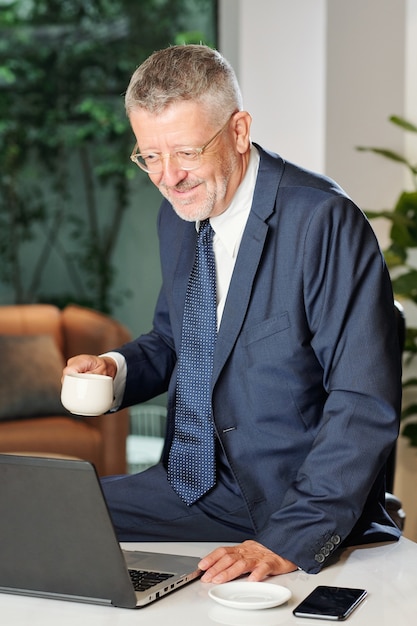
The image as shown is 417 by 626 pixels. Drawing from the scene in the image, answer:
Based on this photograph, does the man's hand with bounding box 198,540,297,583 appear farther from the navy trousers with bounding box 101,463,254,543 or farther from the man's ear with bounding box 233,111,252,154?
the man's ear with bounding box 233,111,252,154

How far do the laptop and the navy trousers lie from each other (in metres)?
0.44

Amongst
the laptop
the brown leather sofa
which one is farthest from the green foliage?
the laptop

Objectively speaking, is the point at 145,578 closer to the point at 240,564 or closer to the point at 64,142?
the point at 240,564

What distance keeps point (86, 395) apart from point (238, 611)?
46cm

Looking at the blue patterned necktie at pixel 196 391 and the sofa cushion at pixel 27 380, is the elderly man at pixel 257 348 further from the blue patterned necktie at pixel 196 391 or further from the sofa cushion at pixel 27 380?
the sofa cushion at pixel 27 380

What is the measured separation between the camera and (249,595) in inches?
55.9

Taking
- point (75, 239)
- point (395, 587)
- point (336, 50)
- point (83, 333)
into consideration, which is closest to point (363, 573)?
point (395, 587)

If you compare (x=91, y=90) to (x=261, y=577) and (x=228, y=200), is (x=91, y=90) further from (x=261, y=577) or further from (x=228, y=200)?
(x=261, y=577)

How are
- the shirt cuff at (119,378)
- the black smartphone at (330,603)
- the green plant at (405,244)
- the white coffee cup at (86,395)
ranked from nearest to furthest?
the black smartphone at (330,603) → the white coffee cup at (86,395) → the shirt cuff at (119,378) → the green plant at (405,244)

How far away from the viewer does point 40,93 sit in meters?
5.45

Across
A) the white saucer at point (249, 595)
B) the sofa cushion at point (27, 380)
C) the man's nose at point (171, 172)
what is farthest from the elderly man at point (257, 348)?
the sofa cushion at point (27, 380)

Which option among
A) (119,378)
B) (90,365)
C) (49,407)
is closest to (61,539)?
(90,365)

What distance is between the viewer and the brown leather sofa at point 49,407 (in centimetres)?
438

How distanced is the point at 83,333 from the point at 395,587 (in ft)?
11.4
